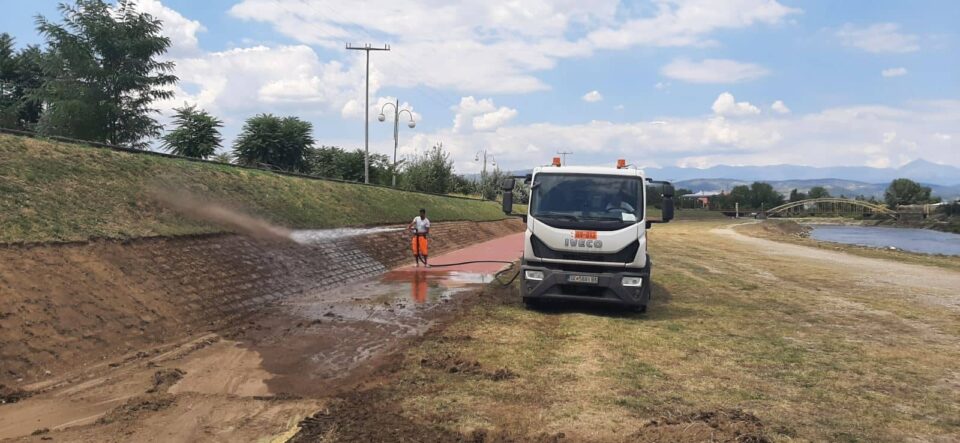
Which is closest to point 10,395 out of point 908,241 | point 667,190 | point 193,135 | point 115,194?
point 115,194

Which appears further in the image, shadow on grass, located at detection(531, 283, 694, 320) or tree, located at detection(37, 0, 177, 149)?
tree, located at detection(37, 0, 177, 149)

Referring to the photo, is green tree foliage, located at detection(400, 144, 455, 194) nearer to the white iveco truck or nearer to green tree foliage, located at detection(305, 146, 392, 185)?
green tree foliage, located at detection(305, 146, 392, 185)

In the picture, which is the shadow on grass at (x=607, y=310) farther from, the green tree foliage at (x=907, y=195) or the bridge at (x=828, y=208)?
the green tree foliage at (x=907, y=195)

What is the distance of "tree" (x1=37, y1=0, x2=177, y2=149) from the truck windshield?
4087cm

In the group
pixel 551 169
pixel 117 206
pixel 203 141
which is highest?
pixel 203 141

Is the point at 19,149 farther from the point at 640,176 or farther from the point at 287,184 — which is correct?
the point at 640,176

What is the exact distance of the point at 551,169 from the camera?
37.4 ft

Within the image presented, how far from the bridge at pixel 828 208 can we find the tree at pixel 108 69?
127 meters

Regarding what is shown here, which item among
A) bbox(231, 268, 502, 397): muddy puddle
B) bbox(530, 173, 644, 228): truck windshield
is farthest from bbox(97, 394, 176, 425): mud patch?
bbox(530, 173, 644, 228): truck windshield

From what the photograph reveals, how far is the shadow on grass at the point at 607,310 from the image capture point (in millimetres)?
11492

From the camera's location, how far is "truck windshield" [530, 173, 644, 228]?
10.9 m

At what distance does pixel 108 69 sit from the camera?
44.0 meters

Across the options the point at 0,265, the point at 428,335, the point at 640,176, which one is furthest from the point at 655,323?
the point at 0,265

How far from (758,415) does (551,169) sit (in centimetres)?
630
